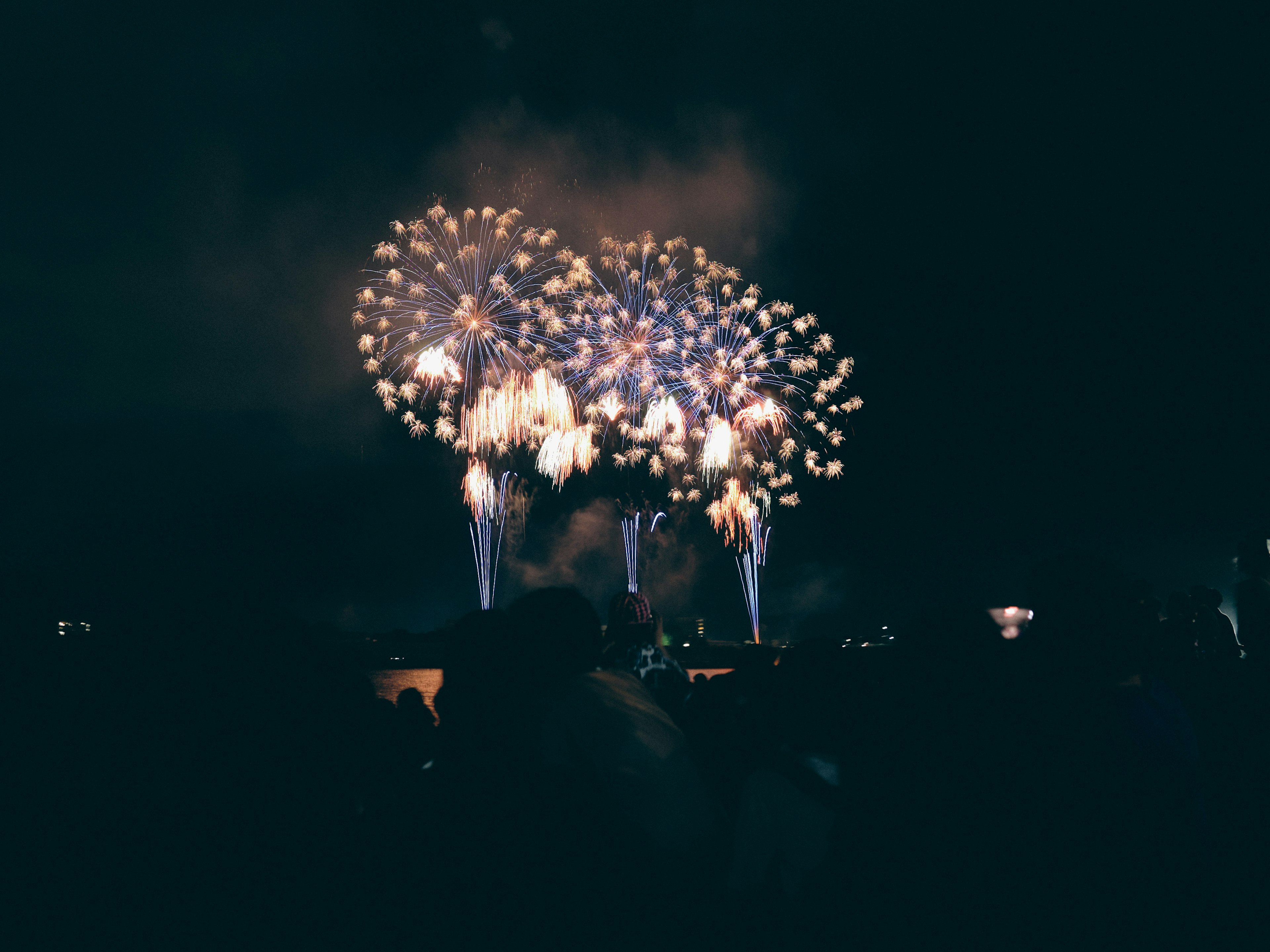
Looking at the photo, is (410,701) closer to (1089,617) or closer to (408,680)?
(1089,617)

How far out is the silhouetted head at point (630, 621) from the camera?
184 inches

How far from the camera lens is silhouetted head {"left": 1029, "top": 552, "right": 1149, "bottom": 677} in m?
2.49

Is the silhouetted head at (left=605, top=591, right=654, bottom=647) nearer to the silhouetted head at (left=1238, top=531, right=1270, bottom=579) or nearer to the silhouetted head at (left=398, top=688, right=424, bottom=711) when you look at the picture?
the silhouetted head at (left=398, top=688, right=424, bottom=711)

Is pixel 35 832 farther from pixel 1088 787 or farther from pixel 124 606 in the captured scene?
pixel 1088 787

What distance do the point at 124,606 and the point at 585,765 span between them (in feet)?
5.27

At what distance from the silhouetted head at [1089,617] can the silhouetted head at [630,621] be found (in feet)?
7.98

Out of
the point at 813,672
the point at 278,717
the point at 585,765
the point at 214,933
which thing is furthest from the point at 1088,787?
the point at 214,933

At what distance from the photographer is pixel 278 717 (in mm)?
2328

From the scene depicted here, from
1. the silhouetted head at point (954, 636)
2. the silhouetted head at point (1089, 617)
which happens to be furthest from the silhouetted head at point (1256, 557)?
the silhouetted head at point (954, 636)

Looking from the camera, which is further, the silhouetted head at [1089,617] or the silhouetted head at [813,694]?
the silhouetted head at [813,694]

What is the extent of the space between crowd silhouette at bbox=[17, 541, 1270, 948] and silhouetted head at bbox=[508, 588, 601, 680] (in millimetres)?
96

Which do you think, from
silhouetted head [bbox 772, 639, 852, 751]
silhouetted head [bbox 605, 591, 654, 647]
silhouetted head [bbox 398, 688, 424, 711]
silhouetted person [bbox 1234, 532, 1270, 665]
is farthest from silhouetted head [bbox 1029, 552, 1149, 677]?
silhouetted person [bbox 1234, 532, 1270, 665]

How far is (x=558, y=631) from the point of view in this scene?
271 centimetres

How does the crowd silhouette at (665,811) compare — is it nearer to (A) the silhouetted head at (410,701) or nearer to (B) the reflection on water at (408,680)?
(A) the silhouetted head at (410,701)
